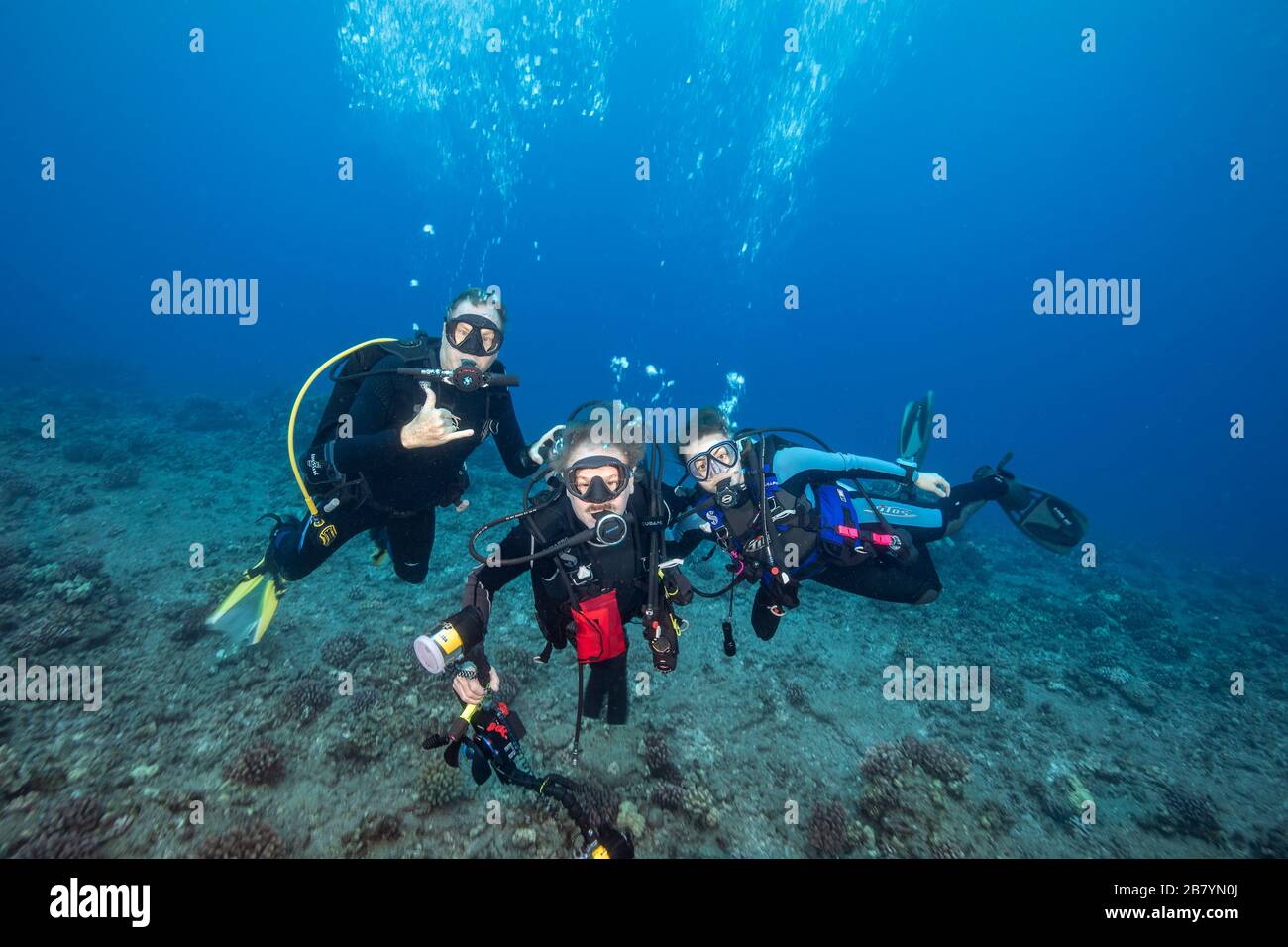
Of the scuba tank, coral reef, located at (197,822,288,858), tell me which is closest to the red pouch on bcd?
the scuba tank

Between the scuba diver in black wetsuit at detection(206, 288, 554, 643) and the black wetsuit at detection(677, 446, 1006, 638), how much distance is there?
91.9 inches

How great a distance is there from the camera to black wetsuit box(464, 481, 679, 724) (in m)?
4.08

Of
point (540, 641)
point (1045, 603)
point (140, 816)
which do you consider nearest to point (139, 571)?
point (140, 816)

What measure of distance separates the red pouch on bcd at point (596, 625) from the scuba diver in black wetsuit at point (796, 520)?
1.37 m

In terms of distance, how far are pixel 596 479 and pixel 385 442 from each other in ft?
6.76

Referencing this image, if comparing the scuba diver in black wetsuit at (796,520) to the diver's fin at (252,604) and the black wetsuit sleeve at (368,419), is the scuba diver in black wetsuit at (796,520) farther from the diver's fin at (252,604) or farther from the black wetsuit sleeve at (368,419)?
the diver's fin at (252,604)

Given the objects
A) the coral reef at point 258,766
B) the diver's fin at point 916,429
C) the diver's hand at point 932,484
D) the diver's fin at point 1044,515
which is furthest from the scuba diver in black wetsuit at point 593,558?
the diver's fin at point 1044,515

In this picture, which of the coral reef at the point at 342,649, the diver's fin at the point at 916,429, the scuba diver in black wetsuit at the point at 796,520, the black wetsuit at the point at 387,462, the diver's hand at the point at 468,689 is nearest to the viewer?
the diver's hand at the point at 468,689

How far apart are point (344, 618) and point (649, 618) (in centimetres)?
601

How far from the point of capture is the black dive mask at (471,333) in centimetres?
481

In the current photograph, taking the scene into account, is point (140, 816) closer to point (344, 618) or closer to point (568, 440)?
point (344, 618)

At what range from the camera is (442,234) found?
126 m

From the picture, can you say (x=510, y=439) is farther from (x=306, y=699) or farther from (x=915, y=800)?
(x=915, y=800)

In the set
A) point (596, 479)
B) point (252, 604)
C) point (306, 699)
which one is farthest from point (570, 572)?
point (252, 604)
